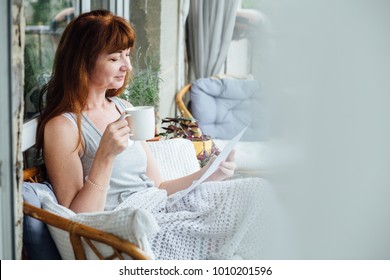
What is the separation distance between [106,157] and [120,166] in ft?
0.81

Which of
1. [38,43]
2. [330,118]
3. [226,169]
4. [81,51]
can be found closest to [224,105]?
[38,43]

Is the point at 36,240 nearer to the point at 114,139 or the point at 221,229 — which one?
the point at 114,139

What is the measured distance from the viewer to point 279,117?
3.04ft

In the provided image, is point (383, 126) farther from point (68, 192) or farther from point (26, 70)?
point (26, 70)

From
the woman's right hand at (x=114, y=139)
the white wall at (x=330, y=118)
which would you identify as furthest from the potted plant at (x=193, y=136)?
the white wall at (x=330, y=118)

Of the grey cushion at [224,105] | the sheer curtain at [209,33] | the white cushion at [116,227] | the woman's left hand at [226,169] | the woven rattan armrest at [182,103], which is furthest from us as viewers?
the sheer curtain at [209,33]

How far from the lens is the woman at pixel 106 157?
1.50m

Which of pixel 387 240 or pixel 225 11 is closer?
pixel 387 240

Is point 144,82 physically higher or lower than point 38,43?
lower

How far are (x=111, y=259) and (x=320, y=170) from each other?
0.54 metres

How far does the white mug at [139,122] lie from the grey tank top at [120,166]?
0.10 metres

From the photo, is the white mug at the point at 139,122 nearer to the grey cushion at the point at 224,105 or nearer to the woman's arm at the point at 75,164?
the woman's arm at the point at 75,164

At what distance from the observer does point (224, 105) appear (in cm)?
403
